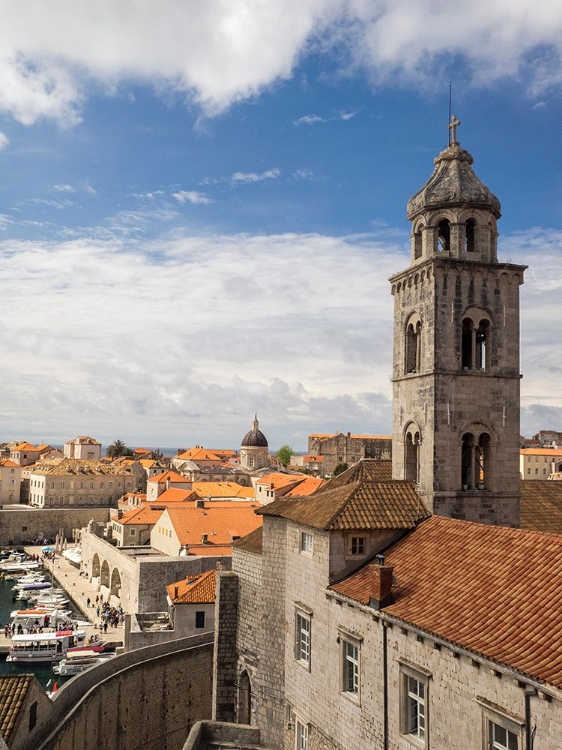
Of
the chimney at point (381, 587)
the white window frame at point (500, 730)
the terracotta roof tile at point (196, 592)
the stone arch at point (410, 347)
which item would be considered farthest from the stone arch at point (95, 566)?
the white window frame at point (500, 730)

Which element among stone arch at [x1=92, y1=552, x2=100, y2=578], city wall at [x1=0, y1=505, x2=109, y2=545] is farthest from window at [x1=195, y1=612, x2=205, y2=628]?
city wall at [x1=0, y1=505, x2=109, y2=545]

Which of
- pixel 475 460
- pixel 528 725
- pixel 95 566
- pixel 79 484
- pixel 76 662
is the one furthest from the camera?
pixel 79 484

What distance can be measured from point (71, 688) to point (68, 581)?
142ft

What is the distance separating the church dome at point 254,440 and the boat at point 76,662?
7333cm

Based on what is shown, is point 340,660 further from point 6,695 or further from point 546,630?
point 6,695

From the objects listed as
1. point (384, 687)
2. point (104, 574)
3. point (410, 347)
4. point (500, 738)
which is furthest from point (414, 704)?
point (104, 574)

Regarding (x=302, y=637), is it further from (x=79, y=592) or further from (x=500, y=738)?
(x=79, y=592)

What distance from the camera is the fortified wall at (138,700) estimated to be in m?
20.3

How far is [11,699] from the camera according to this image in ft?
55.9

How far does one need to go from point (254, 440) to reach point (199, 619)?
8255 cm

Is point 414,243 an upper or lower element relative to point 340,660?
upper

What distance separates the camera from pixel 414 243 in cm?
2147

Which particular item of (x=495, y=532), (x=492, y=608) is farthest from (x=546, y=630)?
(x=495, y=532)

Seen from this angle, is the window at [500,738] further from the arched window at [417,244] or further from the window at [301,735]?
the arched window at [417,244]
